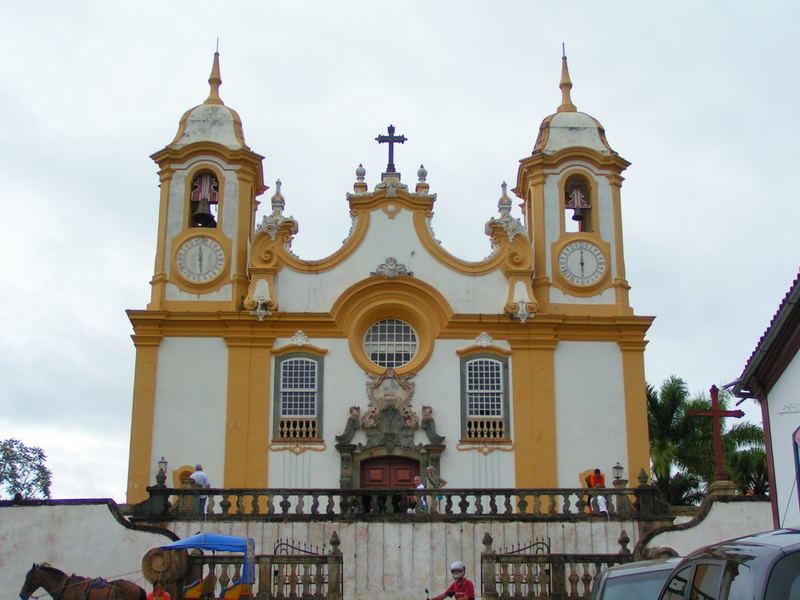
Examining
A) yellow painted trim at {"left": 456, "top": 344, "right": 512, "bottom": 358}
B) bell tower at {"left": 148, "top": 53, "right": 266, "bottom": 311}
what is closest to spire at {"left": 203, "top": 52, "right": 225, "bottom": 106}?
bell tower at {"left": 148, "top": 53, "right": 266, "bottom": 311}

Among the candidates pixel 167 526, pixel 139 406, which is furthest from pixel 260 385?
pixel 167 526

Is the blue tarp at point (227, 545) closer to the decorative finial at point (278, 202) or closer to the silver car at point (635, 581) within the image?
the silver car at point (635, 581)

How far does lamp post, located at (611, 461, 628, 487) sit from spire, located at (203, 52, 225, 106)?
13.3m

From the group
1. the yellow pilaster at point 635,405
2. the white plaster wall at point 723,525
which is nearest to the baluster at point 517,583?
the white plaster wall at point 723,525

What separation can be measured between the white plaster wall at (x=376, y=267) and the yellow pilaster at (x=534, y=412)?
1318 millimetres

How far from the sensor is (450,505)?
19.6 m

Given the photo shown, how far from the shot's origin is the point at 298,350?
2508 centimetres

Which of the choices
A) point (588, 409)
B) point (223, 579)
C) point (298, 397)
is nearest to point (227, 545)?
point (223, 579)

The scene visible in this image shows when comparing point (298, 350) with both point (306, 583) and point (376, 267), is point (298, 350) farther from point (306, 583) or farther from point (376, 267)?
point (306, 583)

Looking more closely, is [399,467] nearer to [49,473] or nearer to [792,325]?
[792,325]

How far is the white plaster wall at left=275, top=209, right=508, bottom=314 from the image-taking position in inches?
1003

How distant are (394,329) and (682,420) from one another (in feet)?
33.8

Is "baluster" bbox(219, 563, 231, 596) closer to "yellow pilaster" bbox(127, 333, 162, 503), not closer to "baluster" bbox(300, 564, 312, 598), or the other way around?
"baluster" bbox(300, 564, 312, 598)

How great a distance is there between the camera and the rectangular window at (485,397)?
2453 centimetres
